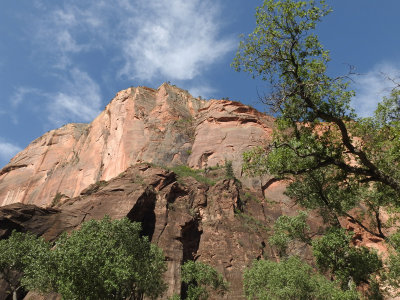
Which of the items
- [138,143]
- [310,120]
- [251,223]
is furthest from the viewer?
[138,143]

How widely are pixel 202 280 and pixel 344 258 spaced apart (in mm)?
24271

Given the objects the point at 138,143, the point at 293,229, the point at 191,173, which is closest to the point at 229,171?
the point at 191,173

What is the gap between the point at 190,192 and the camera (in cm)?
5478

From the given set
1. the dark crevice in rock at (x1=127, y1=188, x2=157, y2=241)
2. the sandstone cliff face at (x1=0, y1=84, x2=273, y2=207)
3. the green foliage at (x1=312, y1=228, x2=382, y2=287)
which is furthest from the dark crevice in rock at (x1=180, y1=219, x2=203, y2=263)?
the green foliage at (x1=312, y1=228, x2=382, y2=287)

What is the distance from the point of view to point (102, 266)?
21.3 m

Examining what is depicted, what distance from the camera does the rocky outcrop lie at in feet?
135

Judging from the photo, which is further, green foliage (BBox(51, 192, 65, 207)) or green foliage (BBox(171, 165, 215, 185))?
green foliage (BBox(51, 192, 65, 207))

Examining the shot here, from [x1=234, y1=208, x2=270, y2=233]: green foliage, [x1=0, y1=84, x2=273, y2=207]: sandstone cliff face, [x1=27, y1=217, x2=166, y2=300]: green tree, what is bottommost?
[x1=27, y1=217, x2=166, y2=300]: green tree

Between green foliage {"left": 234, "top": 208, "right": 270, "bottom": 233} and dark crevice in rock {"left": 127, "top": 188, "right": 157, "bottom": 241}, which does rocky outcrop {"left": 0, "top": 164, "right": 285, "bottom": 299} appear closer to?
dark crevice in rock {"left": 127, "top": 188, "right": 157, "bottom": 241}

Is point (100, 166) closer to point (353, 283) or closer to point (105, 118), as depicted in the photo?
point (105, 118)

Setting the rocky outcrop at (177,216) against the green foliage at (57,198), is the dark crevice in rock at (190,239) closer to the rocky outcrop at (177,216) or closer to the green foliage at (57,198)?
the rocky outcrop at (177,216)

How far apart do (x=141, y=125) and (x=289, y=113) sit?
66.4m

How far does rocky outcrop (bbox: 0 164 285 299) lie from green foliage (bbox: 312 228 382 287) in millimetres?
24276

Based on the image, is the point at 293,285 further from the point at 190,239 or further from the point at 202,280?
the point at 190,239
